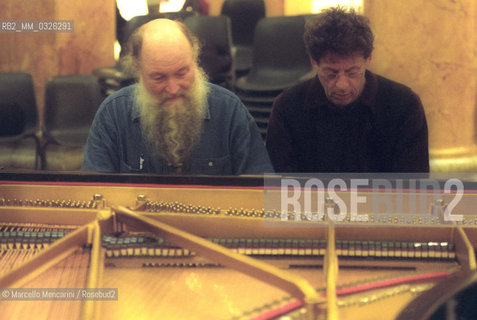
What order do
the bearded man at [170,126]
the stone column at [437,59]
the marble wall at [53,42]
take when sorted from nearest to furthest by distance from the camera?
1. the bearded man at [170,126]
2. the stone column at [437,59]
3. the marble wall at [53,42]

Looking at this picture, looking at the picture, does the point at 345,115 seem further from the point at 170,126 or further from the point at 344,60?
the point at 170,126

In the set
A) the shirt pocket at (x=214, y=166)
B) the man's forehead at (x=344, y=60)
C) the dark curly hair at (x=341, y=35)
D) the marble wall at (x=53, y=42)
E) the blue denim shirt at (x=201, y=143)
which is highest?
the marble wall at (x=53, y=42)

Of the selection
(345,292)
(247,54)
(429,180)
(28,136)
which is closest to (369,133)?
(429,180)

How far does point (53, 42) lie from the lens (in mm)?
5402

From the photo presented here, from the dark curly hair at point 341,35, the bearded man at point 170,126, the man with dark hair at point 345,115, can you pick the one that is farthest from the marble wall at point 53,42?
the dark curly hair at point 341,35

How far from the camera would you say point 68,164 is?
461 centimetres

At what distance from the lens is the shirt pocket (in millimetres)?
2475

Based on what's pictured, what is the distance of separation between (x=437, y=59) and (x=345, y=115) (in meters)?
0.93

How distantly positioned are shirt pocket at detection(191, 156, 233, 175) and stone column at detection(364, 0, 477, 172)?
129 cm

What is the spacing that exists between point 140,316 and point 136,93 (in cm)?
135

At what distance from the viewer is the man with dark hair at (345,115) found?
2.47m

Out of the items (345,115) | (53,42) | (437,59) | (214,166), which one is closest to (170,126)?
(214,166)

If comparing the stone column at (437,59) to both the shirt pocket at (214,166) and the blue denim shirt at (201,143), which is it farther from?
the shirt pocket at (214,166)

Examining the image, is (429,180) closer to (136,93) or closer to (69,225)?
(69,225)
